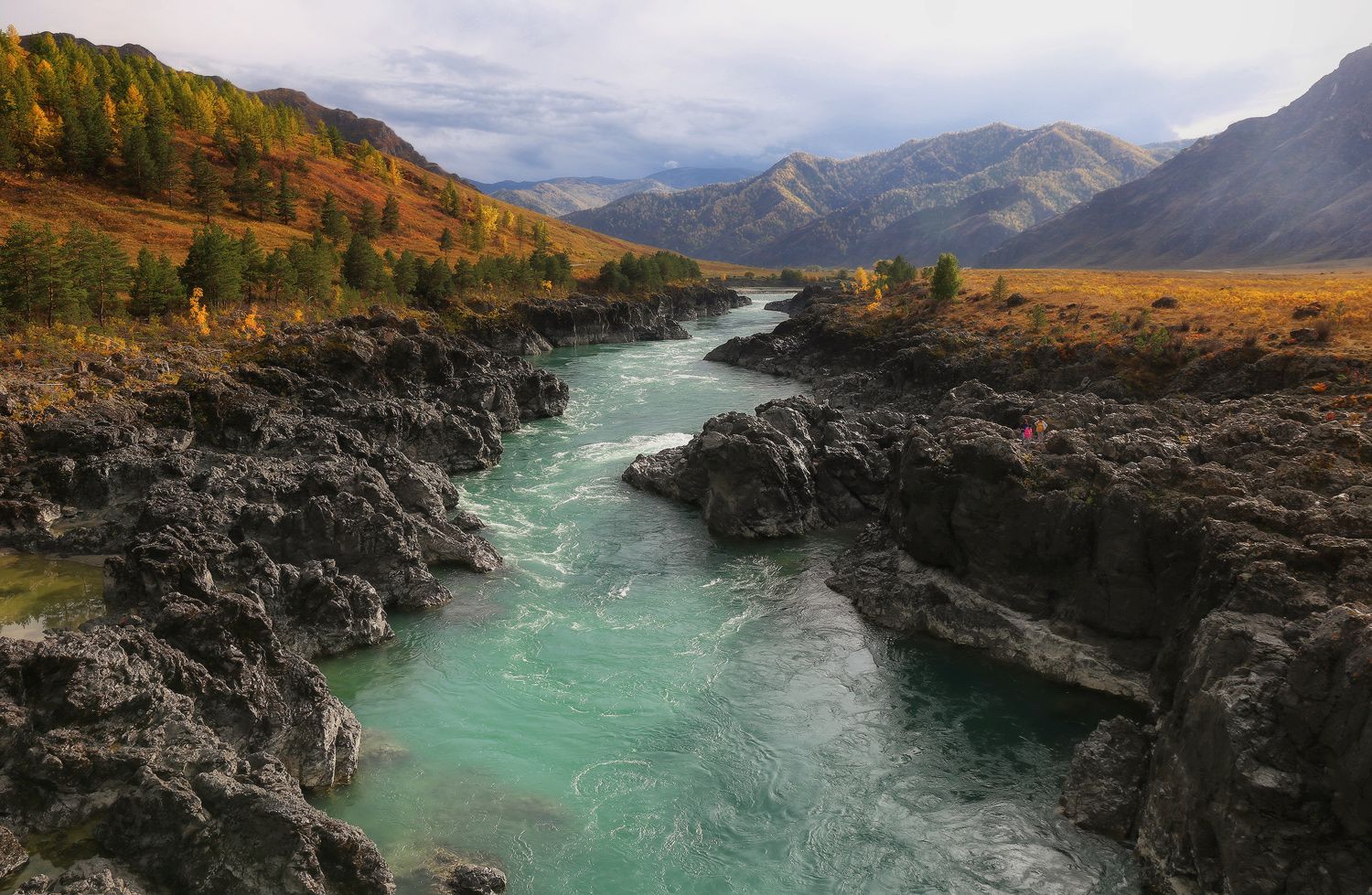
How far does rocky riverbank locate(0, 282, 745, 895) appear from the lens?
51.7ft

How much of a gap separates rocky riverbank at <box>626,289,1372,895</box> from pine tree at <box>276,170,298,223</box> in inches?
4300

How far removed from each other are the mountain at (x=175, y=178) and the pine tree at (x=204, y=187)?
1.75m

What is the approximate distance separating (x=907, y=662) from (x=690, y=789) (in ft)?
36.0

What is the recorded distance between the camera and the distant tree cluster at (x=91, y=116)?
4309 inches

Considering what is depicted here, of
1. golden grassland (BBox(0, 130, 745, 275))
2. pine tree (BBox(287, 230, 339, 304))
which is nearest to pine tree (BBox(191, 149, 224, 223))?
golden grassland (BBox(0, 130, 745, 275))

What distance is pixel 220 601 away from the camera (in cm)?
2205

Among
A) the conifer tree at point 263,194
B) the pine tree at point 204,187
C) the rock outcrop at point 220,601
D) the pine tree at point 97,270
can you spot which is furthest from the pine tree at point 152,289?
the conifer tree at point 263,194

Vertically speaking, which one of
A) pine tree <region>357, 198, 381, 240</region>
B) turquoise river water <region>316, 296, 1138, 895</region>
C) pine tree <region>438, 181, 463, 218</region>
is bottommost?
turquoise river water <region>316, 296, 1138, 895</region>

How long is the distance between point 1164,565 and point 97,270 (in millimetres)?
72310

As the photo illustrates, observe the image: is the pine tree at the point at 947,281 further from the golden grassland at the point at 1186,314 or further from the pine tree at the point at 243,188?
the pine tree at the point at 243,188

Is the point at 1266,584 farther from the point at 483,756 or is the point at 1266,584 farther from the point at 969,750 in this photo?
the point at 483,756

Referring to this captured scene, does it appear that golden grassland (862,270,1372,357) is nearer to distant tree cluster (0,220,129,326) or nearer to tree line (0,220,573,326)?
tree line (0,220,573,326)

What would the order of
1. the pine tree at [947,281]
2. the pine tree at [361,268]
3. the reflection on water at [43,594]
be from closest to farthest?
the reflection on water at [43,594] → the pine tree at [361,268] → the pine tree at [947,281]

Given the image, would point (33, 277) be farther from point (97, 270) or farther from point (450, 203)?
point (450, 203)
